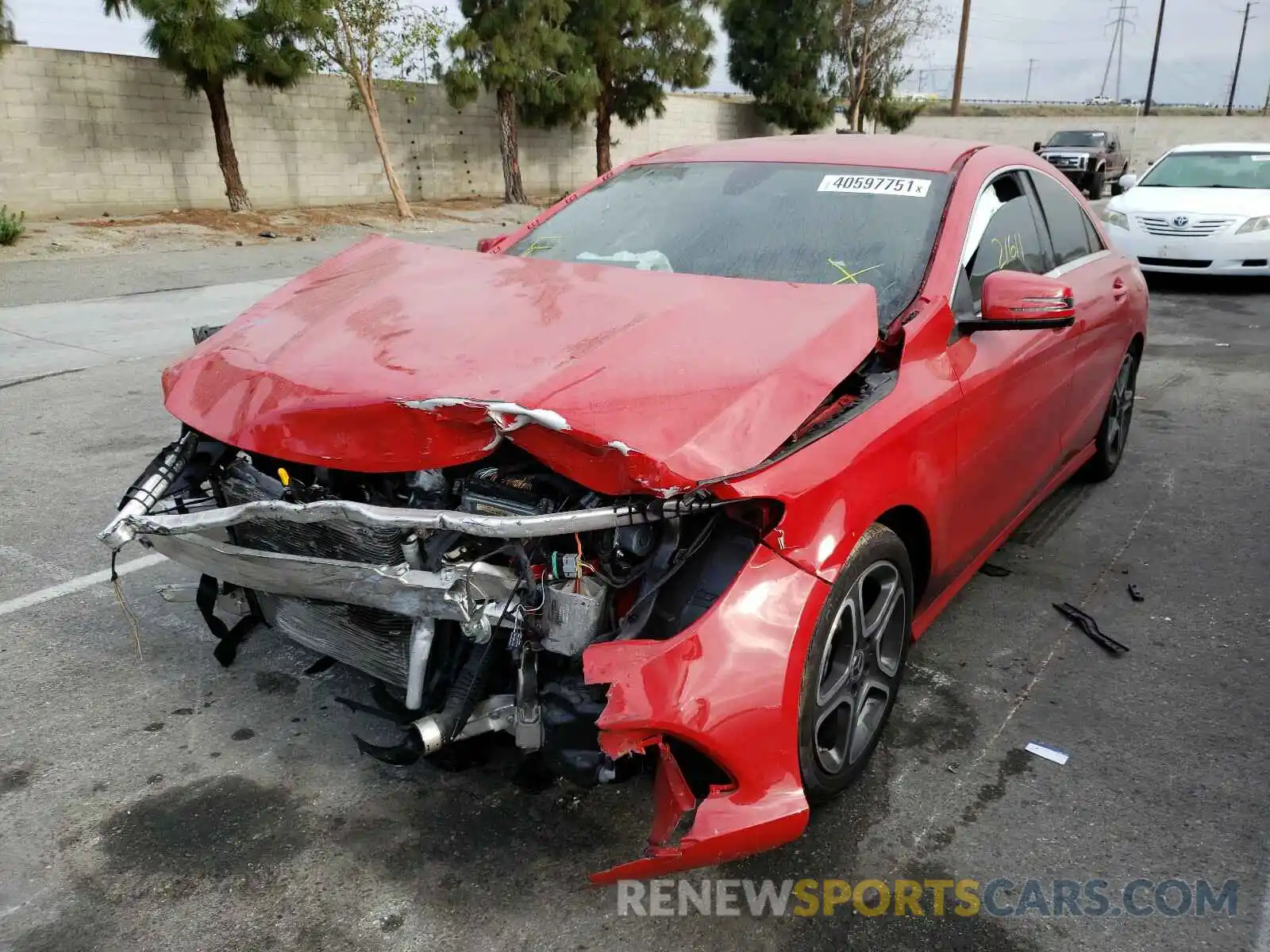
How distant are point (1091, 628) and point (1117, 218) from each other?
377 inches

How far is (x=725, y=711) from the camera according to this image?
2049mm

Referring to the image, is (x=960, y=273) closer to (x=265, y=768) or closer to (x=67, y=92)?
(x=265, y=768)

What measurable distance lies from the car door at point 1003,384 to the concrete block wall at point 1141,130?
37555 millimetres

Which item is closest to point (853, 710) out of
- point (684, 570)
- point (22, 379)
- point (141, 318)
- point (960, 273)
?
point (684, 570)

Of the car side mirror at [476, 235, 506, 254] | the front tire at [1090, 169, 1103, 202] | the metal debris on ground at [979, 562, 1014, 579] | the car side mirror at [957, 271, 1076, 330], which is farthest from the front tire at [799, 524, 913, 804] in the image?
the front tire at [1090, 169, 1103, 202]

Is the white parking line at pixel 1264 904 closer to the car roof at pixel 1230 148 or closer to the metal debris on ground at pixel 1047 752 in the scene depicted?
the metal debris on ground at pixel 1047 752

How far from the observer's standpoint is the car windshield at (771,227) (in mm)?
3104

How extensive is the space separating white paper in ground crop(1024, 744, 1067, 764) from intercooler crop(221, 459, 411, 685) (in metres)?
1.83

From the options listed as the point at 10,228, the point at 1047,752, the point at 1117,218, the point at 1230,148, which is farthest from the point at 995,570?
the point at 10,228

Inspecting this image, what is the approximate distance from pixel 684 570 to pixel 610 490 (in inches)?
11.0

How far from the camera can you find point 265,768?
2.75 m

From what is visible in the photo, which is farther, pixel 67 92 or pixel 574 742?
pixel 67 92

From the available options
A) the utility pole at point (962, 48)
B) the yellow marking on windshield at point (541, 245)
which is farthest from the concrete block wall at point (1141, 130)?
the yellow marking on windshield at point (541, 245)

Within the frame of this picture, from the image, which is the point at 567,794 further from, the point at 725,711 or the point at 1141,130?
the point at 1141,130
